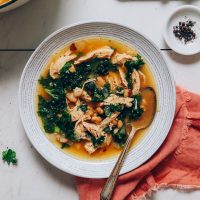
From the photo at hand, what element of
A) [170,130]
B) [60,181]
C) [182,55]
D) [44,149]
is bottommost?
[60,181]

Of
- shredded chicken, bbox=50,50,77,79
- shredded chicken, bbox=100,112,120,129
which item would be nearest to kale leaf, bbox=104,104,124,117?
shredded chicken, bbox=100,112,120,129

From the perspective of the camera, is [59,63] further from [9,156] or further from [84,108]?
[9,156]

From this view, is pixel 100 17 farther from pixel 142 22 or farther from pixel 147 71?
pixel 147 71

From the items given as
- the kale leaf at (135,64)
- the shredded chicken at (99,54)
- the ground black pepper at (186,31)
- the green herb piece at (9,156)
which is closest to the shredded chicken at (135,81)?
the kale leaf at (135,64)

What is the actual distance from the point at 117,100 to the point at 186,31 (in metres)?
0.39

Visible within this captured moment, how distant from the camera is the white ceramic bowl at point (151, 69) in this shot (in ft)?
5.85

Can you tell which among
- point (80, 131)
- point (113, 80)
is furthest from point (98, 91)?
point (80, 131)

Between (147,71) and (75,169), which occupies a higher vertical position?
(147,71)

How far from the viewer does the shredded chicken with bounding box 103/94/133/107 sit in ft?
5.90

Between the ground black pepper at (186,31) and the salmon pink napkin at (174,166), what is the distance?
20cm

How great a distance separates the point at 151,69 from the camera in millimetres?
1817

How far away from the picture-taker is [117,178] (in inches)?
70.5

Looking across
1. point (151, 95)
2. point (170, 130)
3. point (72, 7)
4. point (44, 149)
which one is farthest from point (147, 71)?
point (44, 149)

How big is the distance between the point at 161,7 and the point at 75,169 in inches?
28.9
